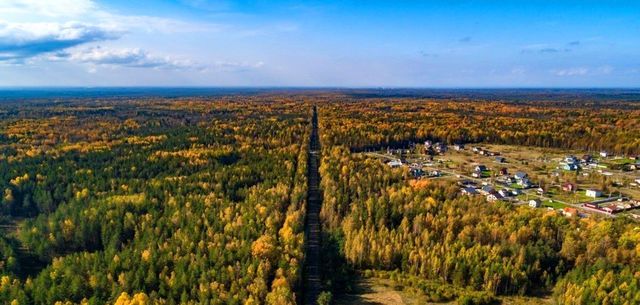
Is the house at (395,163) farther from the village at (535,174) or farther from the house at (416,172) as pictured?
the house at (416,172)

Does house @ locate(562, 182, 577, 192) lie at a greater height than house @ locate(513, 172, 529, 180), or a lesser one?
lesser

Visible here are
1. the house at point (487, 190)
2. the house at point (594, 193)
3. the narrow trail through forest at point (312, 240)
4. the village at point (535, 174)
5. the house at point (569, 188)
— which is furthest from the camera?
the house at point (569, 188)

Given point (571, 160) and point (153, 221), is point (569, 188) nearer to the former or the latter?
point (571, 160)

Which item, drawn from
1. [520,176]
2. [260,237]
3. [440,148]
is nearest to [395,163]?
[520,176]

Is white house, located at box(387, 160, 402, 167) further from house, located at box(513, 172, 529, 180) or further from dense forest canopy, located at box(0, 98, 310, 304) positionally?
house, located at box(513, 172, 529, 180)

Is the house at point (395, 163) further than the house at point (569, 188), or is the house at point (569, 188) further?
the house at point (395, 163)

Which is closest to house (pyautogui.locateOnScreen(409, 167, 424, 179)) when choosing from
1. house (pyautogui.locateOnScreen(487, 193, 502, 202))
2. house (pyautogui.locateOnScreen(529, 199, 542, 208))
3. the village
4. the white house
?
the village

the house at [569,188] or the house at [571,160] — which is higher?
the house at [571,160]

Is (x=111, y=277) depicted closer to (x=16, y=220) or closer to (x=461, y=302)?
(x=461, y=302)

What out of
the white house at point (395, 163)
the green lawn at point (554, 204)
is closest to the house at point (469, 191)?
the green lawn at point (554, 204)
